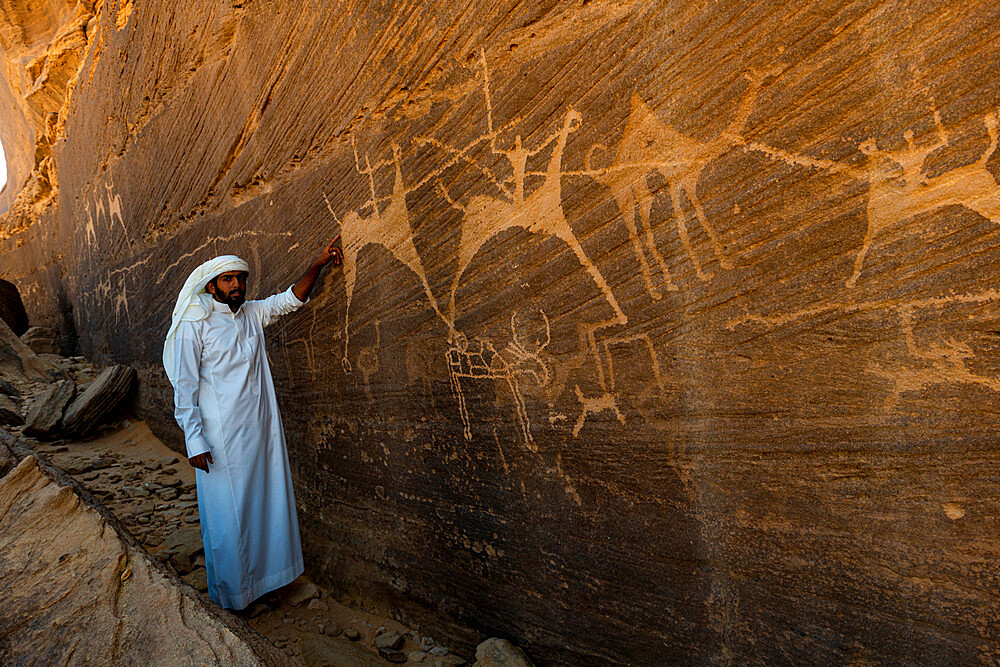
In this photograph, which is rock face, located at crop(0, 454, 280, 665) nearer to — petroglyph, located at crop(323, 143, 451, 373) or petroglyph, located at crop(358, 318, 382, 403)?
petroglyph, located at crop(358, 318, 382, 403)

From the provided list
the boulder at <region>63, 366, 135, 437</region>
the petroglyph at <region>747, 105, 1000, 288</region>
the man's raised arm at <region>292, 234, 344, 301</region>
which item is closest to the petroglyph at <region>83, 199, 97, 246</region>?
the boulder at <region>63, 366, 135, 437</region>

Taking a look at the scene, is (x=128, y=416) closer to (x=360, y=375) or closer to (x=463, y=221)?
(x=360, y=375)

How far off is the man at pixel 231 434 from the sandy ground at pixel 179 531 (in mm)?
173

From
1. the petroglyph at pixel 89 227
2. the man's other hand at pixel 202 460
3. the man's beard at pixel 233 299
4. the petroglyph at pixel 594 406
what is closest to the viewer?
the petroglyph at pixel 594 406

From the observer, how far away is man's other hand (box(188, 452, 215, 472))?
2.44 meters

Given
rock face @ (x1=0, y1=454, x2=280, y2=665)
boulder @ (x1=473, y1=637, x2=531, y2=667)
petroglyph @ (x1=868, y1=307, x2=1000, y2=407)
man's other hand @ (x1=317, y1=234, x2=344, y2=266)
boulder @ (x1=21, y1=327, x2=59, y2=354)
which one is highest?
boulder @ (x1=21, y1=327, x2=59, y2=354)

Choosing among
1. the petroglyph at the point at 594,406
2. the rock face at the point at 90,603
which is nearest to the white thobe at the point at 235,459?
the rock face at the point at 90,603

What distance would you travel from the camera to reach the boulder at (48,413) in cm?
422

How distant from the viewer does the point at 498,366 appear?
6.32 feet

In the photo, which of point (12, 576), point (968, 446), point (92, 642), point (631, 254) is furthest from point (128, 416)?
point (968, 446)

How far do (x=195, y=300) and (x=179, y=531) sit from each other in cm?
138

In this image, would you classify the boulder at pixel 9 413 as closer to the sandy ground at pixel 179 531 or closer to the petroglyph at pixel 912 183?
the sandy ground at pixel 179 531

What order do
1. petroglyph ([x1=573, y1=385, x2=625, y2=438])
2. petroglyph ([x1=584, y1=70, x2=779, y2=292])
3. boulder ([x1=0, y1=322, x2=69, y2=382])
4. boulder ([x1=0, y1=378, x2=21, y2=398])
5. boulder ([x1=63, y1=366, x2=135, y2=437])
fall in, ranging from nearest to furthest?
petroglyph ([x1=584, y1=70, x2=779, y2=292])
petroglyph ([x1=573, y1=385, x2=625, y2=438])
boulder ([x1=63, y1=366, x2=135, y2=437])
boulder ([x1=0, y1=378, x2=21, y2=398])
boulder ([x1=0, y1=322, x2=69, y2=382])

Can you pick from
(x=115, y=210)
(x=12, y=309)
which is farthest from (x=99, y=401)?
(x=12, y=309)
